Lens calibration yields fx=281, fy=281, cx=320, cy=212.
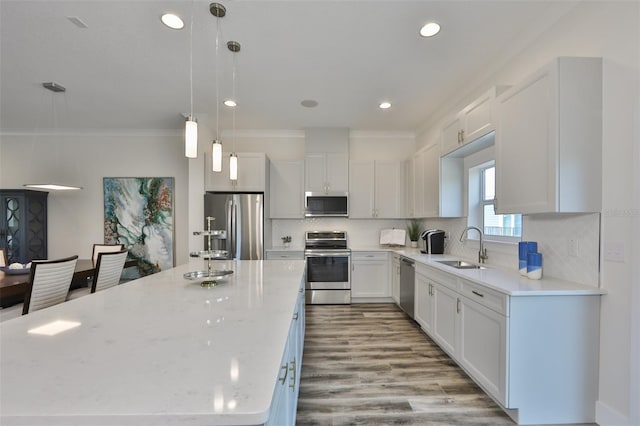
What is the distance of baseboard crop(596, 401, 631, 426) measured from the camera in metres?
1.56

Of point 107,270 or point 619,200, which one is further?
point 107,270

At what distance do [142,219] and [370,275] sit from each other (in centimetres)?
379

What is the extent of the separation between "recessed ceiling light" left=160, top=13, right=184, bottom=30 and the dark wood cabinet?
13.5 ft

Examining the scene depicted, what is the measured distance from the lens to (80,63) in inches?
105

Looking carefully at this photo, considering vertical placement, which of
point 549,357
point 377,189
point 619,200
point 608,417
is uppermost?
point 377,189

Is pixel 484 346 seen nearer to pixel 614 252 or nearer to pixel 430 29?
pixel 614 252

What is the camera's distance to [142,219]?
15.2ft

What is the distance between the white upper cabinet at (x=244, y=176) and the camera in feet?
13.6

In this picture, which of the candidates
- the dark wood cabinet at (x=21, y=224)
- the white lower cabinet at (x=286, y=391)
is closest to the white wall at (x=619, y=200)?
the white lower cabinet at (x=286, y=391)

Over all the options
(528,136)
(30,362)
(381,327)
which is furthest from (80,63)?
(381,327)

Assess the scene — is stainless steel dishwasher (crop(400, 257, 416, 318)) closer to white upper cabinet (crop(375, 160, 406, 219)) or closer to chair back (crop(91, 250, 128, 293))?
white upper cabinet (crop(375, 160, 406, 219))

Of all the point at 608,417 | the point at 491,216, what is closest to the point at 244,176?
the point at 491,216

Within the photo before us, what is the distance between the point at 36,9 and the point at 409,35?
8.85ft

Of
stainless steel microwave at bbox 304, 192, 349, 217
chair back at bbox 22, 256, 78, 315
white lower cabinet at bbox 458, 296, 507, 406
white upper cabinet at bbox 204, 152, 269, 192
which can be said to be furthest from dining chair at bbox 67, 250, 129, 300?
white lower cabinet at bbox 458, 296, 507, 406
